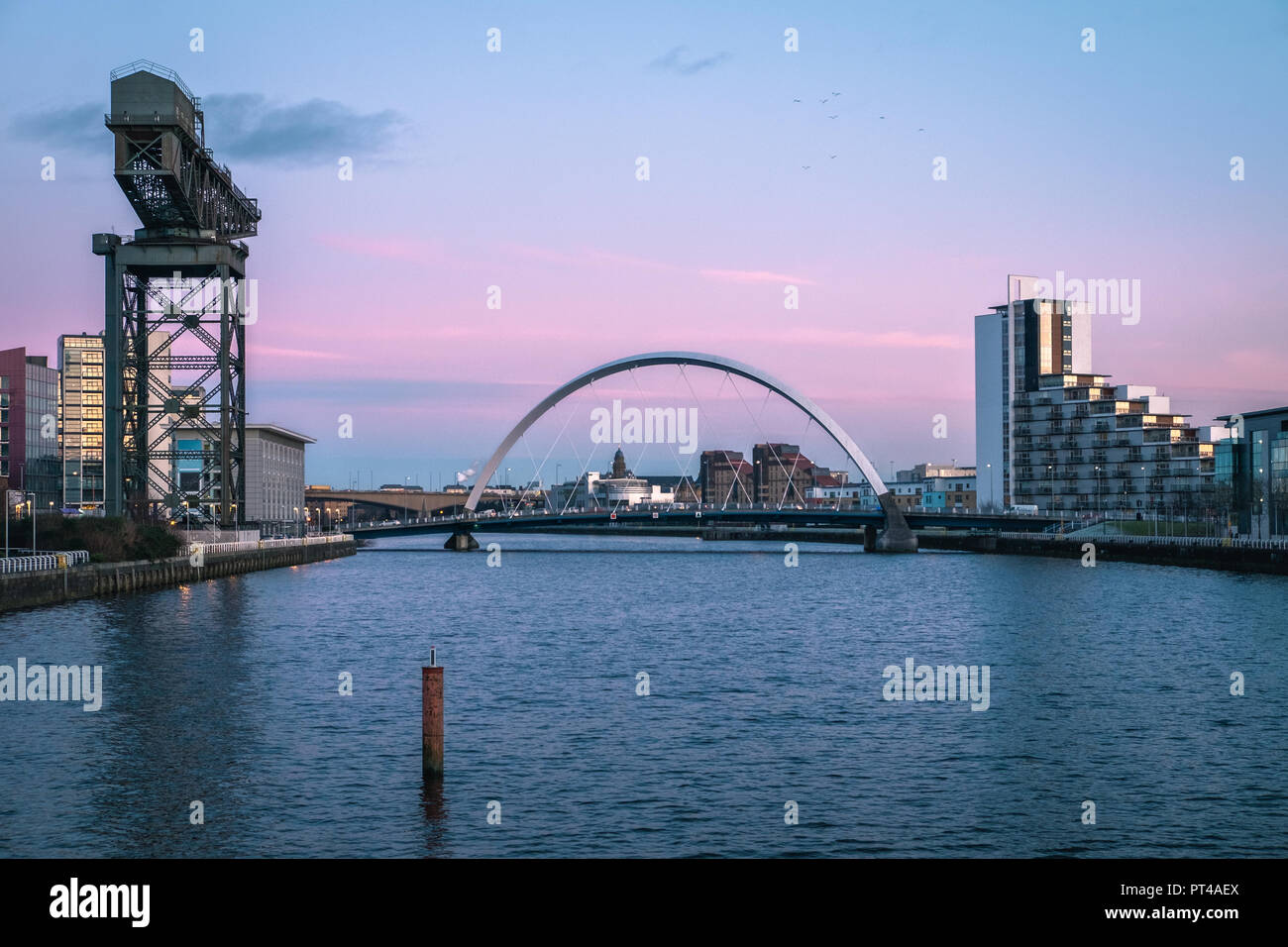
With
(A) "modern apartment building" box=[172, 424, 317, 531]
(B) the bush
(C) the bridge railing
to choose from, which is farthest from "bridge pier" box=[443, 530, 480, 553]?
(B) the bush

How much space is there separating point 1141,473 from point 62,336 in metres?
137

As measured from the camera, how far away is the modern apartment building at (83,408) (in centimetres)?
15575

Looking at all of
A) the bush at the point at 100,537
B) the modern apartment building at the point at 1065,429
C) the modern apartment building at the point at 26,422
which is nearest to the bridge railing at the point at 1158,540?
the modern apartment building at the point at 1065,429

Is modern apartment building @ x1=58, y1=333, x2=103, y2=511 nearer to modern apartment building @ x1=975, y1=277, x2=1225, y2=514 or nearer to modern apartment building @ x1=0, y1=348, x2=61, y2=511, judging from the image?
modern apartment building @ x1=0, y1=348, x2=61, y2=511

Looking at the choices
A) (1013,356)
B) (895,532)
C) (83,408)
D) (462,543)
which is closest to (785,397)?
(895,532)

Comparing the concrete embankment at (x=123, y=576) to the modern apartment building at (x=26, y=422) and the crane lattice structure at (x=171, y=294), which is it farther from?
the modern apartment building at (x=26, y=422)

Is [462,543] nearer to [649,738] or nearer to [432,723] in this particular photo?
[649,738]

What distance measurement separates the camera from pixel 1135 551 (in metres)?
107

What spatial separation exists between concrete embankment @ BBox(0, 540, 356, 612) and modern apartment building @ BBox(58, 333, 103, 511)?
57.2 metres

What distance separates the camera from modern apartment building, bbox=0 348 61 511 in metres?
135

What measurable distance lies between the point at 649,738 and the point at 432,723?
6541 millimetres

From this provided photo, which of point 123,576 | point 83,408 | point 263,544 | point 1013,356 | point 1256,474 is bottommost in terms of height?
point 123,576

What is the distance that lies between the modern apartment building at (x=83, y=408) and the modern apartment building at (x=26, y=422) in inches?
509
